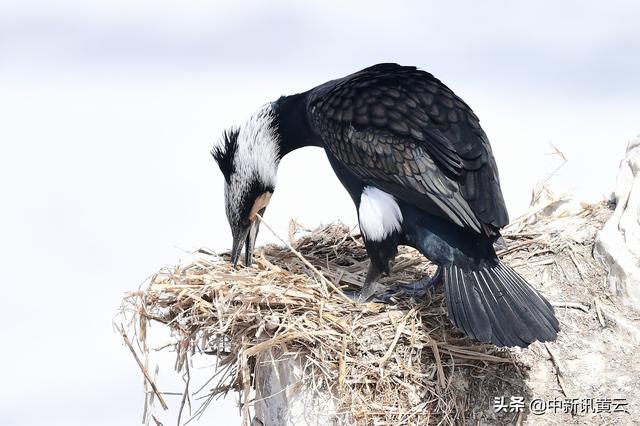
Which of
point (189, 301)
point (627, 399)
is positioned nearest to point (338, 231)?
point (189, 301)

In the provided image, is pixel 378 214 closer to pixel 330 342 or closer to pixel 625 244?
pixel 330 342

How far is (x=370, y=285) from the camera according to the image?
5.74 meters

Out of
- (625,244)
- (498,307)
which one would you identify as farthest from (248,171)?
(625,244)

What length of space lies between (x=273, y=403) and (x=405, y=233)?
3.48 feet

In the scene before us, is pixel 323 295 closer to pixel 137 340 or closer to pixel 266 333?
pixel 266 333

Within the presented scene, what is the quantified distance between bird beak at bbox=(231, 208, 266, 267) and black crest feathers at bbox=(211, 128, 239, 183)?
292mm

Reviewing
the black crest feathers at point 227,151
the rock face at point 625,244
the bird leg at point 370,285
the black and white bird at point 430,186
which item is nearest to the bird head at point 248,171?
the black crest feathers at point 227,151

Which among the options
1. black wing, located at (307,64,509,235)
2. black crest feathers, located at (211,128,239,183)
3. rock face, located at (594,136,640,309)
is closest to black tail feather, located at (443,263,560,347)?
black wing, located at (307,64,509,235)

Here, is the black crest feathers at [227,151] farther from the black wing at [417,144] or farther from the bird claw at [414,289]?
the bird claw at [414,289]

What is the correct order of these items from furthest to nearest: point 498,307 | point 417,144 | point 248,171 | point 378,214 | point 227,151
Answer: point 227,151
point 248,171
point 378,214
point 417,144
point 498,307

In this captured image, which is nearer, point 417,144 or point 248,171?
point 417,144

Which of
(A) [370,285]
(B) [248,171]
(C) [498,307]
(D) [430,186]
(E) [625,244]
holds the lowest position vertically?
(C) [498,307]

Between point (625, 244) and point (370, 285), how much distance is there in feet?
4.47

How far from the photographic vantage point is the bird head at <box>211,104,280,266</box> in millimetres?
6199
